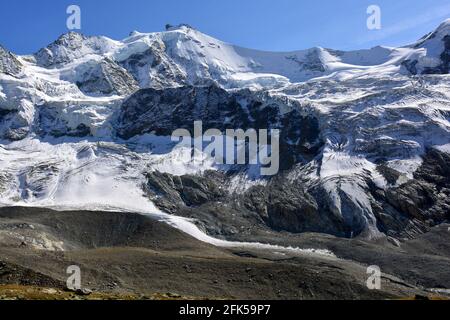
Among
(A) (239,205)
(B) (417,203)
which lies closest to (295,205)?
(A) (239,205)

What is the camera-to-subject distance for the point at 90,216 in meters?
124

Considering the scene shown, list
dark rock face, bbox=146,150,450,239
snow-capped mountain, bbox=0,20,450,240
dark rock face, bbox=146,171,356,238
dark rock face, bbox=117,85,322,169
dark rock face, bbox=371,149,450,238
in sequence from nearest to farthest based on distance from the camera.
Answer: dark rock face, bbox=371,149,450,238 → dark rock face, bbox=146,150,450,239 → dark rock face, bbox=146,171,356,238 → snow-capped mountain, bbox=0,20,450,240 → dark rock face, bbox=117,85,322,169

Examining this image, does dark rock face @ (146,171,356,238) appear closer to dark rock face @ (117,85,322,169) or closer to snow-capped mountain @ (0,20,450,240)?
snow-capped mountain @ (0,20,450,240)

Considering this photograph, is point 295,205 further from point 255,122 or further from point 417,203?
point 255,122

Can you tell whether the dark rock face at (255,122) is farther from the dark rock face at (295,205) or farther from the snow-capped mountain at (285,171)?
the dark rock face at (295,205)

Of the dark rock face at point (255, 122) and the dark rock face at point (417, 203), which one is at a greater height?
the dark rock face at point (255, 122)

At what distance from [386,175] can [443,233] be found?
951 inches

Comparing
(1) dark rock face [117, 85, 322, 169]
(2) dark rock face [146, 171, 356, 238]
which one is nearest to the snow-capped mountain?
(2) dark rock face [146, 171, 356, 238]

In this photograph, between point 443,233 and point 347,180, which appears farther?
point 347,180

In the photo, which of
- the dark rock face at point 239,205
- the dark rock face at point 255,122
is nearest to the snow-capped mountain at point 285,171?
the dark rock face at point 239,205

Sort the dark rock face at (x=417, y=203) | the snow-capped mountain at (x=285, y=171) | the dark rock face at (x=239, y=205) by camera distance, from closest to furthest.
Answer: the dark rock face at (x=417, y=203)
the dark rock face at (x=239, y=205)
the snow-capped mountain at (x=285, y=171)

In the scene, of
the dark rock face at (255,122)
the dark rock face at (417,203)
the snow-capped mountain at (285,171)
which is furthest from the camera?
the dark rock face at (255,122)
